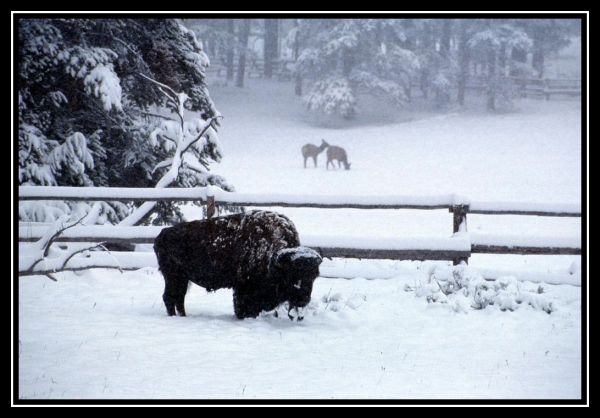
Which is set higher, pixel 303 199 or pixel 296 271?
pixel 303 199

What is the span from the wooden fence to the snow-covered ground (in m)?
0.46

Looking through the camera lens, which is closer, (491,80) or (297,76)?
(491,80)

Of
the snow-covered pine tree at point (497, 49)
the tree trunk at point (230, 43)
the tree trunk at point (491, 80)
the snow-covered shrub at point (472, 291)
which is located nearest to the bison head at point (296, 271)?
the snow-covered shrub at point (472, 291)

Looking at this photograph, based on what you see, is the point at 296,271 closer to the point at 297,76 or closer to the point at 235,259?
the point at 235,259

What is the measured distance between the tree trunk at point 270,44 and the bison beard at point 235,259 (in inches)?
1779

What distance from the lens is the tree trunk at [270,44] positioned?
51.1 metres

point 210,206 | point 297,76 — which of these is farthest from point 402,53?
point 210,206

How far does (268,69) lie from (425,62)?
1436 centimetres

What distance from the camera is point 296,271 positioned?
20.4ft

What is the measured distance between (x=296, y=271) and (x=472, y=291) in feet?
7.78

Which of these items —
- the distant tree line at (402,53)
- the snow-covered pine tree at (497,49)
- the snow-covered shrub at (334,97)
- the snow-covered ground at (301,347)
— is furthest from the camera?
the snow-covered pine tree at (497,49)

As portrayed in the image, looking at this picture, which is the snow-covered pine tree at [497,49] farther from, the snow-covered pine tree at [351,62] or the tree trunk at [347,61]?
the tree trunk at [347,61]
